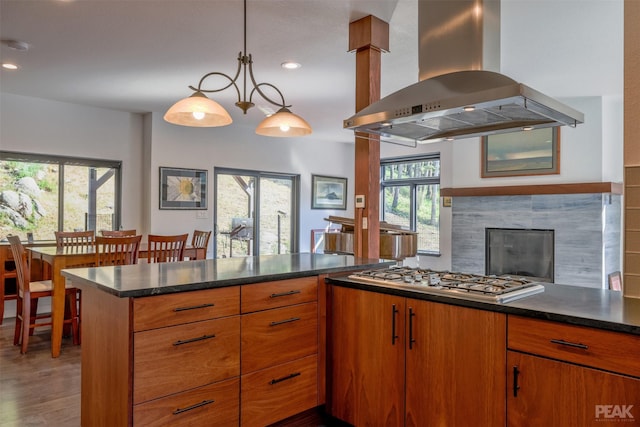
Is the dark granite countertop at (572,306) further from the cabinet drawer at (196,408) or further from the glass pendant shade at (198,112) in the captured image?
the glass pendant shade at (198,112)

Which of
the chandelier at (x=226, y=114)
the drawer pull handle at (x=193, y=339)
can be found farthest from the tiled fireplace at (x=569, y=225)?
the drawer pull handle at (x=193, y=339)

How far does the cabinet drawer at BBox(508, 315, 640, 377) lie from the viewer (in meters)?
1.41

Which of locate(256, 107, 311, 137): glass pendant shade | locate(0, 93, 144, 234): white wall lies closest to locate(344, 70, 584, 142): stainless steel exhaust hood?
locate(256, 107, 311, 137): glass pendant shade

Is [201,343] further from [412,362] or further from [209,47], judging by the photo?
[209,47]

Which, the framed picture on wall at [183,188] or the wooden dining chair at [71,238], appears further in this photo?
the framed picture on wall at [183,188]

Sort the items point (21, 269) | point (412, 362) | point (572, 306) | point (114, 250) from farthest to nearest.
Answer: point (114, 250), point (21, 269), point (412, 362), point (572, 306)

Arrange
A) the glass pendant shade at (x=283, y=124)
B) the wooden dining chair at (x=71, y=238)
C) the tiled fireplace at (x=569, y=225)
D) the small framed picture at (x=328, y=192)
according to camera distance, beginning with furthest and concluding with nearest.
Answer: the small framed picture at (x=328, y=192) → the tiled fireplace at (x=569, y=225) → the wooden dining chair at (x=71, y=238) → the glass pendant shade at (x=283, y=124)

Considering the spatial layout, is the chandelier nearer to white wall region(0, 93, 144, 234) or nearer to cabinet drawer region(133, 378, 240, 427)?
cabinet drawer region(133, 378, 240, 427)

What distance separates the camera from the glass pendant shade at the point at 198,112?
2429 millimetres

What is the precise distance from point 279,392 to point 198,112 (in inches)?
62.6

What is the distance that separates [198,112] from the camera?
244 centimetres

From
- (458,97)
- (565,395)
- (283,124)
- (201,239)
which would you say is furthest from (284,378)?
(201,239)

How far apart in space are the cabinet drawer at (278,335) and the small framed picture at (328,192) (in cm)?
538

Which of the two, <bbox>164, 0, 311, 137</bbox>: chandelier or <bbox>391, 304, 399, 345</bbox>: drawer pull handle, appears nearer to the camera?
<bbox>391, 304, 399, 345</bbox>: drawer pull handle
